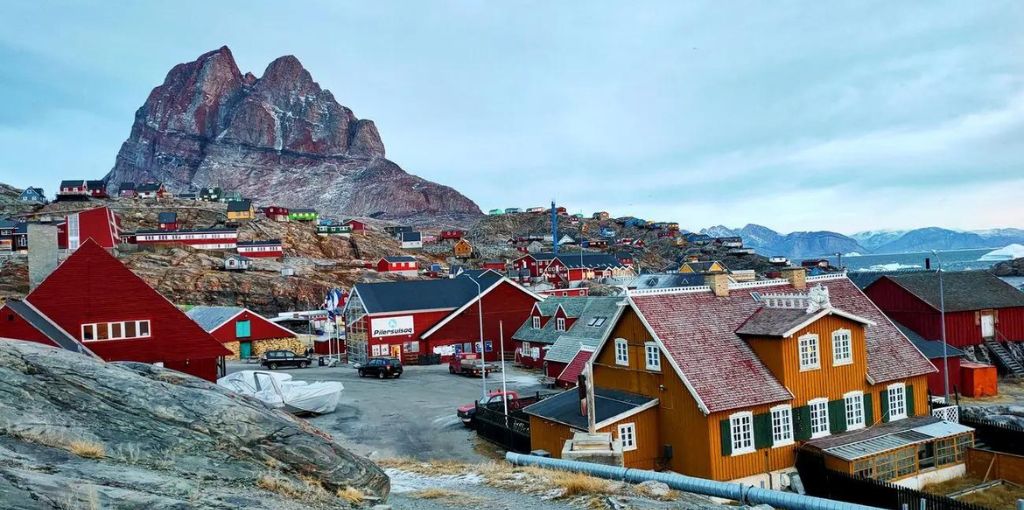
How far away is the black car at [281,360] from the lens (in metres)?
58.8

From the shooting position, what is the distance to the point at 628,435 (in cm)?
2606

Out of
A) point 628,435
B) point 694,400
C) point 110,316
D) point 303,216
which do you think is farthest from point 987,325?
point 303,216

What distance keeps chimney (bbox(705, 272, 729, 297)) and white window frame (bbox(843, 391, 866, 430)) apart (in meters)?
6.08

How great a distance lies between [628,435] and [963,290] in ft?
128

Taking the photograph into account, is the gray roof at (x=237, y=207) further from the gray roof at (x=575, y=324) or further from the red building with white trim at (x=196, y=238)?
the gray roof at (x=575, y=324)

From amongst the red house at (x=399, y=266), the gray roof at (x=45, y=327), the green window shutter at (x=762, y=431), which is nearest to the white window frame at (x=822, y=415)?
the green window shutter at (x=762, y=431)

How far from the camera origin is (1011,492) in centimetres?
2558

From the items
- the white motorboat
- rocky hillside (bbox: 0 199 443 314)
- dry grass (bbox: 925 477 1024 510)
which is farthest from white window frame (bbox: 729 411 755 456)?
rocky hillside (bbox: 0 199 443 314)

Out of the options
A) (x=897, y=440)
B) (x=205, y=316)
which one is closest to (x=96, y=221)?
(x=205, y=316)

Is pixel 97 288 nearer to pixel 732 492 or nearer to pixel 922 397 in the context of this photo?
pixel 732 492

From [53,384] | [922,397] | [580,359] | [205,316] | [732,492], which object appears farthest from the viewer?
[205,316]

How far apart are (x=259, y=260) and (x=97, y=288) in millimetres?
88104

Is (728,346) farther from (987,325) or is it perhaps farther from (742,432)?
(987,325)

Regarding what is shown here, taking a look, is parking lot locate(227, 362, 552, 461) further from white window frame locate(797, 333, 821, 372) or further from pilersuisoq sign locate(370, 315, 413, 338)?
white window frame locate(797, 333, 821, 372)
